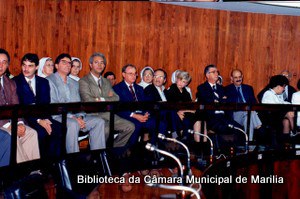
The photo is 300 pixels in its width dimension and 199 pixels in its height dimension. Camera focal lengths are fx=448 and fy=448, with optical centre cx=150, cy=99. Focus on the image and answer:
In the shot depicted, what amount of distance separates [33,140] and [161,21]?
4.35 metres

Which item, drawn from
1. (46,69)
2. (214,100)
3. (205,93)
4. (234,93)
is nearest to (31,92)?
(46,69)

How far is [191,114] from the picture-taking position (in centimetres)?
618

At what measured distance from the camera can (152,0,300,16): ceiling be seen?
320 inches

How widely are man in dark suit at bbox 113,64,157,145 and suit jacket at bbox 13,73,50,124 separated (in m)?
1.15

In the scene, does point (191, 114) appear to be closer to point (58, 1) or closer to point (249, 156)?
point (249, 156)

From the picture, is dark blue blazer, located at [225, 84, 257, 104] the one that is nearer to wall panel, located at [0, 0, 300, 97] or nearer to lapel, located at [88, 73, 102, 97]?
wall panel, located at [0, 0, 300, 97]

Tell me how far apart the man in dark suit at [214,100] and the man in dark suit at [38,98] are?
7.95ft

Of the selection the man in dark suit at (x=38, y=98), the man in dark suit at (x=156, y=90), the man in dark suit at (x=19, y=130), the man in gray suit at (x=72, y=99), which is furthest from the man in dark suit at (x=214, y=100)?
the man in dark suit at (x=19, y=130)

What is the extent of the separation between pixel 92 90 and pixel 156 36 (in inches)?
110

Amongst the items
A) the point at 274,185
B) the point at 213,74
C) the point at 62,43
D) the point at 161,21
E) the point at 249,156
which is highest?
the point at 161,21

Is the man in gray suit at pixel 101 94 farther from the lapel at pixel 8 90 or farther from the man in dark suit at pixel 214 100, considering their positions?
the man in dark suit at pixel 214 100

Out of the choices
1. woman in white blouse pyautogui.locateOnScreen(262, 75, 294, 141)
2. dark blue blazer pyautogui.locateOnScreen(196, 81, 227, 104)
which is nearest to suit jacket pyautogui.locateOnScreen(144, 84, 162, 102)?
dark blue blazer pyautogui.locateOnScreen(196, 81, 227, 104)

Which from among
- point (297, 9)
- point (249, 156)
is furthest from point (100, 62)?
point (297, 9)

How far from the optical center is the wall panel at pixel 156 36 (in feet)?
21.0
